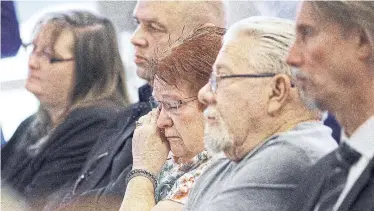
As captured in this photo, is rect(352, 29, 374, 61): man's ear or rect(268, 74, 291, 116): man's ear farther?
rect(268, 74, 291, 116): man's ear

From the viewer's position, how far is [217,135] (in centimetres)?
160

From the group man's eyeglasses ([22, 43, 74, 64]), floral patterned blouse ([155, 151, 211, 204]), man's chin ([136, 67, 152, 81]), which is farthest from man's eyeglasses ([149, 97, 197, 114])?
man's eyeglasses ([22, 43, 74, 64])

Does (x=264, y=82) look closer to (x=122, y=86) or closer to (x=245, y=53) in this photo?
(x=245, y=53)

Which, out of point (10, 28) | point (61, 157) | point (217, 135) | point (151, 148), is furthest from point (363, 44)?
point (10, 28)

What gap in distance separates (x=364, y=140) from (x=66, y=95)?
1274mm

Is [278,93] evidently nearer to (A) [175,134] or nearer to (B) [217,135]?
(B) [217,135]

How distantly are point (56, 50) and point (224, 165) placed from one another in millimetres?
993

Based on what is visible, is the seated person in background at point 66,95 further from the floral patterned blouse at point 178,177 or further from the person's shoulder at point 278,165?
the person's shoulder at point 278,165

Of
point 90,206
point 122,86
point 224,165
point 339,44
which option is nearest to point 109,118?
point 122,86

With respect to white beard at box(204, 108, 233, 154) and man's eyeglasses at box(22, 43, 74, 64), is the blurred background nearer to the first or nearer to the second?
man's eyeglasses at box(22, 43, 74, 64)

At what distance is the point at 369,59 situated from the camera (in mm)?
1372

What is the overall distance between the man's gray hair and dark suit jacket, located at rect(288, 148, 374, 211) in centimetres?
17

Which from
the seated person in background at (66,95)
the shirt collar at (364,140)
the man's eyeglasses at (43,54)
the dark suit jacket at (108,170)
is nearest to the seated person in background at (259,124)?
the shirt collar at (364,140)

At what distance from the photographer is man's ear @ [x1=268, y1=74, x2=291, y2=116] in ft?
5.04
